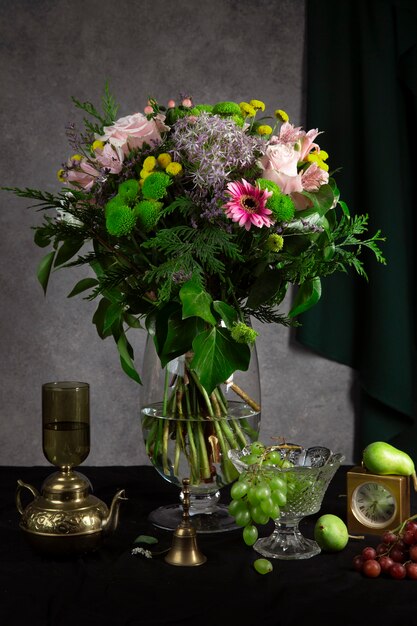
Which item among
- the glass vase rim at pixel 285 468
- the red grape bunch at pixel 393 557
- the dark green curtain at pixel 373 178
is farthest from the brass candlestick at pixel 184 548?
the dark green curtain at pixel 373 178

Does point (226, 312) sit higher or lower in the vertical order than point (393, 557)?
higher

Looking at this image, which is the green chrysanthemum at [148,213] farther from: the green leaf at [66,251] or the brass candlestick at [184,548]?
the brass candlestick at [184,548]

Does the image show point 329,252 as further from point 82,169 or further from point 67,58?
point 67,58

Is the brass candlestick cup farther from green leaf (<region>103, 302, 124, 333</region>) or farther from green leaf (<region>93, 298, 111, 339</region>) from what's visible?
green leaf (<region>93, 298, 111, 339</region>)

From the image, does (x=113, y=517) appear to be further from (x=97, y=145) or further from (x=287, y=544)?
(x=97, y=145)

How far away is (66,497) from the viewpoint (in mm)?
1149

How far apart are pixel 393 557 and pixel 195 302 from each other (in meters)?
0.44

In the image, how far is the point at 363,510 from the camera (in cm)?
125

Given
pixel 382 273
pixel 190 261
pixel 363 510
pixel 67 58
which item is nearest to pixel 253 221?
pixel 190 261

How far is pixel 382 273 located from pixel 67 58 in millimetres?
1254

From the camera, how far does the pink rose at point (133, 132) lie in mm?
1233

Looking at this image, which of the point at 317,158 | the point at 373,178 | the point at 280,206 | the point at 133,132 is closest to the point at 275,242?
the point at 280,206

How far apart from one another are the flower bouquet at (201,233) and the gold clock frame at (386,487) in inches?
7.2

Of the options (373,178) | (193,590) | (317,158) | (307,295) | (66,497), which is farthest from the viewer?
(373,178)
